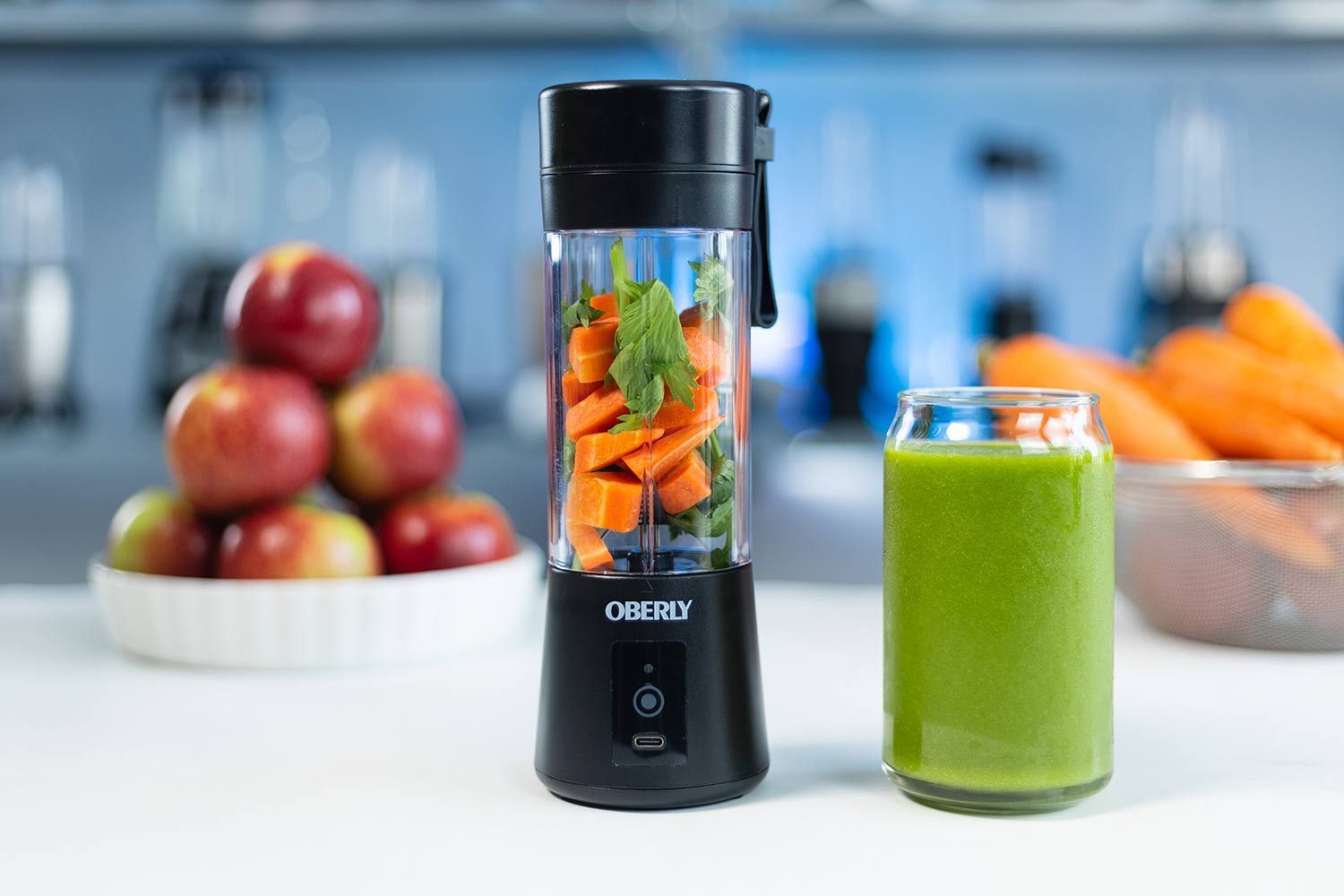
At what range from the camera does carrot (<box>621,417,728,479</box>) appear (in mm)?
641

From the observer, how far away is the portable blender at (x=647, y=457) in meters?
0.64

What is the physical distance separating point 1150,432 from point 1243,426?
62 millimetres

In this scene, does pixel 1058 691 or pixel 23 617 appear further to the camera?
pixel 23 617

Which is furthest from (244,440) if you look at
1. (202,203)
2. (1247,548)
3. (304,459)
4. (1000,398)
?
(202,203)

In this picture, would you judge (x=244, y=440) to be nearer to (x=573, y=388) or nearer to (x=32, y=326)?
(x=573, y=388)

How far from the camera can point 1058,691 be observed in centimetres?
62

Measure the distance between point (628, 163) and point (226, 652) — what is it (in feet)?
1.53

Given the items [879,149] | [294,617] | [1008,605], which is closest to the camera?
[1008,605]

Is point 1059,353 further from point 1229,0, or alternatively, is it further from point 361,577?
point 1229,0

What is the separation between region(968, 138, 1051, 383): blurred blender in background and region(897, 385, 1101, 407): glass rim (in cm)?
153

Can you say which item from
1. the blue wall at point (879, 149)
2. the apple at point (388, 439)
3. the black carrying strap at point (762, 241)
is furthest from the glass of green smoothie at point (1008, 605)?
the blue wall at point (879, 149)

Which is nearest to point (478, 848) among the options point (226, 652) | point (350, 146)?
point (226, 652)

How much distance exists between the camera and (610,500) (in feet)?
2.11

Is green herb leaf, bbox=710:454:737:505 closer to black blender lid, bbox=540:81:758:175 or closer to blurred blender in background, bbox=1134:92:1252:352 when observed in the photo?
black blender lid, bbox=540:81:758:175
